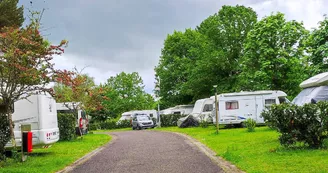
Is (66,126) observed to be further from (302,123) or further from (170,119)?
(170,119)

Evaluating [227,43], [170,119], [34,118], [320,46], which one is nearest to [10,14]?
[34,118]

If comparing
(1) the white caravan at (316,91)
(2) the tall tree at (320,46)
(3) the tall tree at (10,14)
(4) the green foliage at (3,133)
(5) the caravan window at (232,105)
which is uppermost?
(3) the tall tree at (10,14)

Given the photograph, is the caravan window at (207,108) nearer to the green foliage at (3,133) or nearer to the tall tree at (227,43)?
the tall tree at (227,43)

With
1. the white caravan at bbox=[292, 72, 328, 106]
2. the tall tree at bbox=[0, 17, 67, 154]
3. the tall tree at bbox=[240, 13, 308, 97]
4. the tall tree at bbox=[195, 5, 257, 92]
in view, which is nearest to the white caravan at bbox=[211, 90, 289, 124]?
the tall tree at bbox=[240, 13, 308, 97]

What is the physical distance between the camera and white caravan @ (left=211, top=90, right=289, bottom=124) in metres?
26.5

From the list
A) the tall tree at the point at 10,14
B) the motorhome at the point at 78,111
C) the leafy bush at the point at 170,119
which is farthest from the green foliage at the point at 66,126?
the leafy bush at the point at 170,119

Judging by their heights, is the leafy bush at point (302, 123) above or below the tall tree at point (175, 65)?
below

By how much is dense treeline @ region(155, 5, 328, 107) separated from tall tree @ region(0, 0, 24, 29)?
17018 mm

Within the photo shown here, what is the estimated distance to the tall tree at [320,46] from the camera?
21.6m

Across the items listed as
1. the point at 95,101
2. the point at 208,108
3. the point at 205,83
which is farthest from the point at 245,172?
the point at 205,83

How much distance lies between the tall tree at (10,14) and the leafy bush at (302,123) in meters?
20.9

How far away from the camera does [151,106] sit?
216ft

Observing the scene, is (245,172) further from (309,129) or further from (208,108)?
(208,108)

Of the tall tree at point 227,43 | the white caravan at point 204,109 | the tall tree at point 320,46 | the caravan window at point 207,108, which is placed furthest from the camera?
the tall tree at point 227,43
